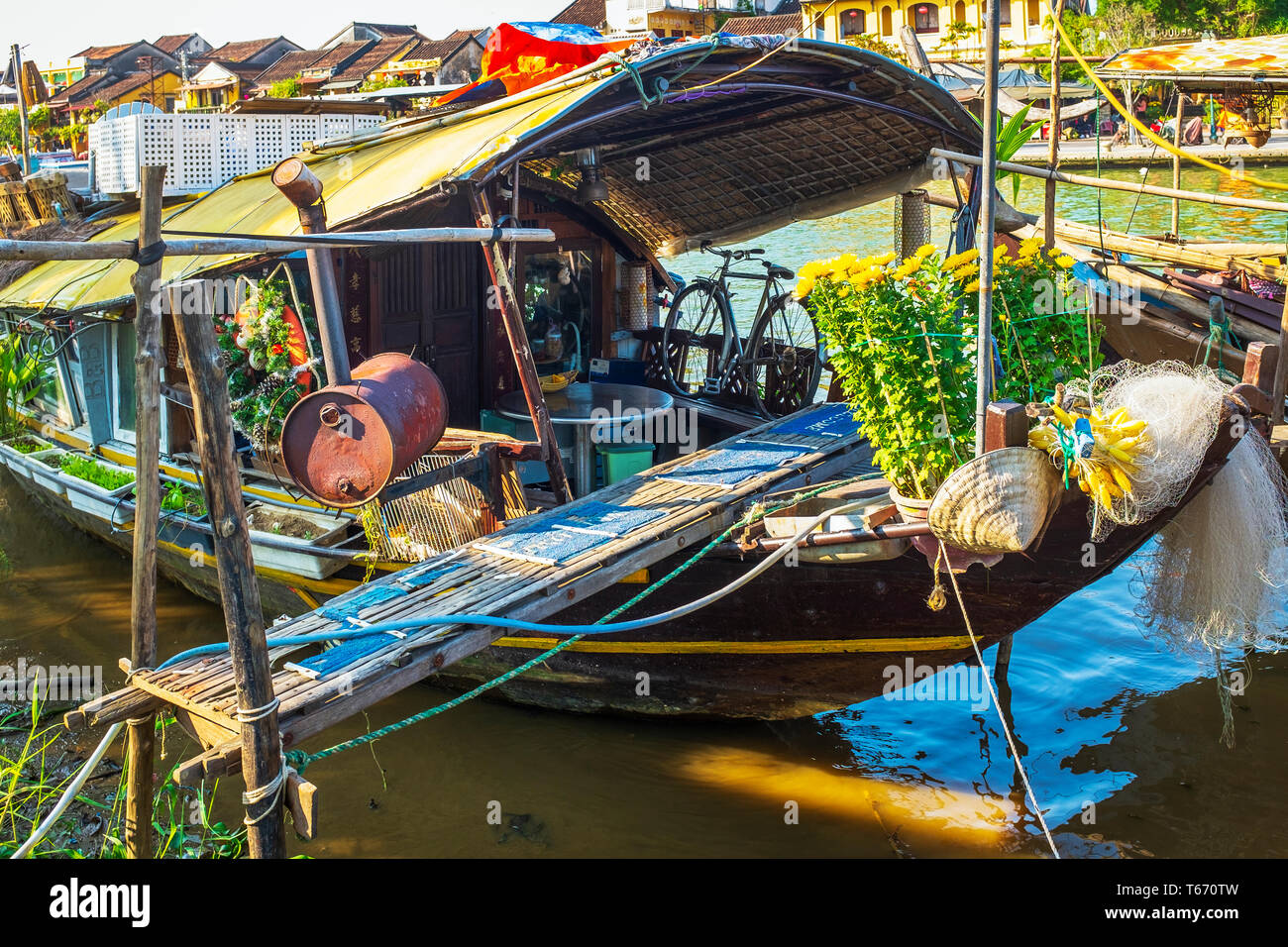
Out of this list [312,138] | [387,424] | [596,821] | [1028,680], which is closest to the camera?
[387,424]

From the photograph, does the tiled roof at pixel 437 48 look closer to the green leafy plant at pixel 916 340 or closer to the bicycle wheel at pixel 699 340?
the bicycle wheel at pixel 699 340

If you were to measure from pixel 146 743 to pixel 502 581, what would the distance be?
156 cm

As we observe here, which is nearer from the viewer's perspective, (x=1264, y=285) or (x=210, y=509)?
(x=210, y=509)

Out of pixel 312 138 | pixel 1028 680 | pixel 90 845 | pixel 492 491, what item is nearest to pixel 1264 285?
pixel 1028 680

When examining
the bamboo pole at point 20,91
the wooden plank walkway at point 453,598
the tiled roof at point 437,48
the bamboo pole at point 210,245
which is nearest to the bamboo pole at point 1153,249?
the wooden plank walkway at point 453,598

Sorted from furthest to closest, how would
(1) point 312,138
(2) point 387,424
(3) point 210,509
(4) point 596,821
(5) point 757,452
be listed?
(1) point 312,138, (5) point 757,452, (4) point 596,821, (2) point 387,424, (3) point 210,509

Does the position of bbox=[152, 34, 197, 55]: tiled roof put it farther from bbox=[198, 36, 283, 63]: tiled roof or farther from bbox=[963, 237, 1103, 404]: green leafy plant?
bbox=[963, 237, 1103, 404]: green leafy plant

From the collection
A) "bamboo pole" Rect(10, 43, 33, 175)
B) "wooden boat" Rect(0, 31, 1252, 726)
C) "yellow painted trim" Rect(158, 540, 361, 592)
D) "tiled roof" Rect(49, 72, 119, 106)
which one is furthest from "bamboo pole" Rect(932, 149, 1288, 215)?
"tiled roof" Rect(49, 72, 119, 106)

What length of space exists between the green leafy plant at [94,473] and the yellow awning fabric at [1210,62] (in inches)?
327

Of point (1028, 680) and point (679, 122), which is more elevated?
point (679, 122)

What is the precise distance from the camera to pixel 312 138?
10.8 metres

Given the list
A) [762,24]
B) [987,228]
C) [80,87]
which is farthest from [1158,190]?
[80,87]

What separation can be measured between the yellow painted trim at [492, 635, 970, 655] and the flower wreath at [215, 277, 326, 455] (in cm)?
213
